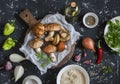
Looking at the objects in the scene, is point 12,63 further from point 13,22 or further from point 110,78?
point 110,78

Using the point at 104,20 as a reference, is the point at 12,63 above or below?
below

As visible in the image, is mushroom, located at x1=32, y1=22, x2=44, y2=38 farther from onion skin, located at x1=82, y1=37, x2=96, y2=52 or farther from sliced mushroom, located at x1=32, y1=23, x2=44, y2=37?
onion skin, located at x1=82, y1=37, x2=96, y2=52

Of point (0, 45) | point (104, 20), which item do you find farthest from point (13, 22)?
point (104, 20)

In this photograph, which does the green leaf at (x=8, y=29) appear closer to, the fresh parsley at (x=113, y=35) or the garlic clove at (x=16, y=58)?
the garlic clove at (x=16, y=58)

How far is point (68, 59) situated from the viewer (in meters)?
1.60

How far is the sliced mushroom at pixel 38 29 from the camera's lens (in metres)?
1.56

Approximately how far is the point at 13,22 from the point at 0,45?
11 cm

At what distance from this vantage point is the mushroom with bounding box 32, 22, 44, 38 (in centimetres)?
156

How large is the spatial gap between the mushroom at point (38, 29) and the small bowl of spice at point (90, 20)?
0.19 meters

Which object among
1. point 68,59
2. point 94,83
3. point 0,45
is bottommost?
point 94,83

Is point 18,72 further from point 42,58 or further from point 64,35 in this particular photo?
point 64,35

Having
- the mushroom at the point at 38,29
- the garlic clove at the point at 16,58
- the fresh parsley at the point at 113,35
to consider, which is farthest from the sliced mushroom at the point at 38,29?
the fresh parsley at the point at 113,35

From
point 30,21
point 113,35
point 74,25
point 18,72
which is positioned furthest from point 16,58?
point 113,35

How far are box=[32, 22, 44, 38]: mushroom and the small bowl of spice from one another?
0.61 feet
